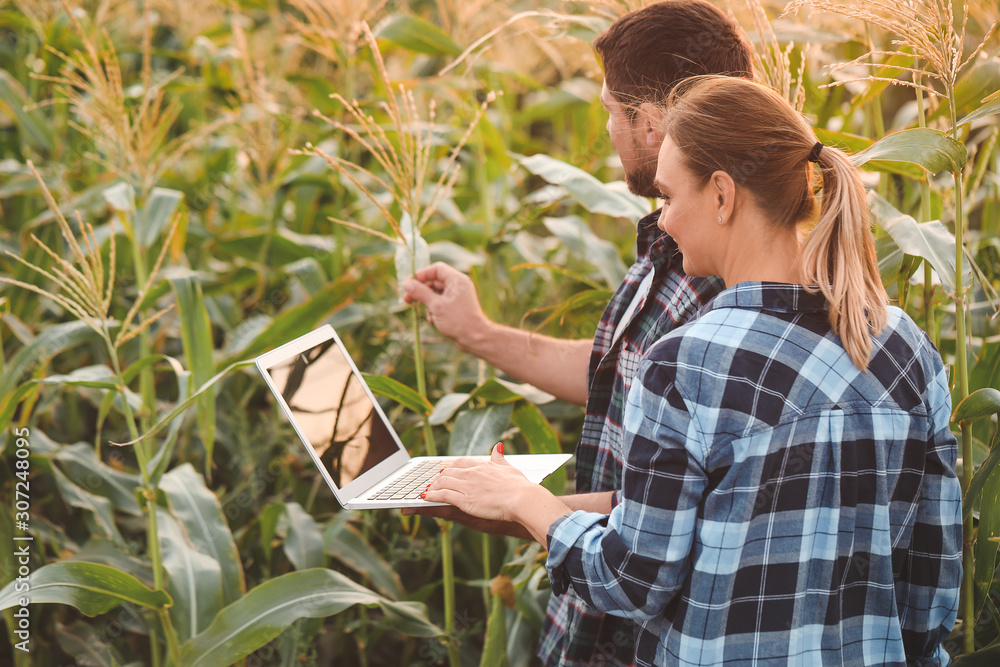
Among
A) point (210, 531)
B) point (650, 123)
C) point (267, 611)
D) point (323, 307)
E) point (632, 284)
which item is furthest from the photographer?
point (323, 307)

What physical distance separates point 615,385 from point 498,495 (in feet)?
1.05

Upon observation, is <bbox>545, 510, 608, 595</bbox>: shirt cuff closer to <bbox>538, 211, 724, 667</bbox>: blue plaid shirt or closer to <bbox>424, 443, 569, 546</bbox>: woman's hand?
<bbox>424, 443, 569, 546</bbox>: woman's hand

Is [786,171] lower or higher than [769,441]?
higher

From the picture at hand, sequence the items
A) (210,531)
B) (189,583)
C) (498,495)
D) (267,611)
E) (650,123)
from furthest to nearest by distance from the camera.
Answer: (210,531)
(189,583)
(267,611)
(650,123)
(498,495)

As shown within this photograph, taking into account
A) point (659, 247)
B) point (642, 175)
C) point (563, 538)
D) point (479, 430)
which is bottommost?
point (479, 430)

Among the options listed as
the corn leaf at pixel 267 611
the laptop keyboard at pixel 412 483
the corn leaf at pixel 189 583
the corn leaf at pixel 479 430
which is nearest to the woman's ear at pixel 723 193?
the laptop keyboard at pixel 412 483

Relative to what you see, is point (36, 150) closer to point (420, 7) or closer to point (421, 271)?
point (420, 7)

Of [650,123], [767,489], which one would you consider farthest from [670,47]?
[767,489]

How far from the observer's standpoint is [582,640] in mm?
1216

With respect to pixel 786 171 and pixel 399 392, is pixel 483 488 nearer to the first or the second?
pixel 399 392

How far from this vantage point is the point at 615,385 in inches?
48.9

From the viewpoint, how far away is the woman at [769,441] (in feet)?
2.79

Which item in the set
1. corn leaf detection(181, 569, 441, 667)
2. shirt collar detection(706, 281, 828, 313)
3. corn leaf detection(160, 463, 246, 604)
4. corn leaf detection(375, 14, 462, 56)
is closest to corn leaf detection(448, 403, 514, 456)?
corn leaf detection(181, 569, 441, 667)

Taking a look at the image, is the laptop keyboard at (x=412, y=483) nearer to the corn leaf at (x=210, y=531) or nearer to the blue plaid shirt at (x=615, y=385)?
the blue plaid shirt at (x=615, y=385)
